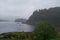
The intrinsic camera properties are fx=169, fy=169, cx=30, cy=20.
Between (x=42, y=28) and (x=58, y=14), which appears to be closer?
(x=42, y=28)

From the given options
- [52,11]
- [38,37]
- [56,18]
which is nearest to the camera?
[38,37]

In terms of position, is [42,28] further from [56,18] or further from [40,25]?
[56,18]

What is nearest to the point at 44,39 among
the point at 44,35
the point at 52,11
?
the point at 44,35

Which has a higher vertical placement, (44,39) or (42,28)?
(42,28)

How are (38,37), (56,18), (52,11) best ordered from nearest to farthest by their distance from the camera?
(38,37) → (56,18) → (52,11)

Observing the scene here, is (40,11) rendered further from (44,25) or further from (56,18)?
(44,25)

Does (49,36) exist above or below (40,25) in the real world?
below

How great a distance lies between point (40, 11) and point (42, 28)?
11396 cm

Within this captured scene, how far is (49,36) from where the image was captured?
1923 centimetres

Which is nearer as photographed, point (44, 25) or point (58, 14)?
point (44, 25)

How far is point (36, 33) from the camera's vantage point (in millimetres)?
18875

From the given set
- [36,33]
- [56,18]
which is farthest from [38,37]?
[56,18]

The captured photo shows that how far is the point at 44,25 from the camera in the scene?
766 inches

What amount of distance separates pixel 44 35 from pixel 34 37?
122cm
